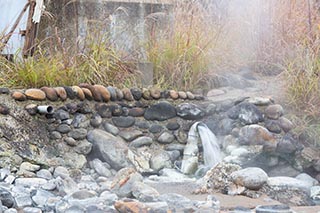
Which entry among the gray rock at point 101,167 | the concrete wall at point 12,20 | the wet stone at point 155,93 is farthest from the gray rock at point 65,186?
the concrete wall at point 12,20

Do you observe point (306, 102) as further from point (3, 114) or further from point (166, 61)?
point (3, 114)

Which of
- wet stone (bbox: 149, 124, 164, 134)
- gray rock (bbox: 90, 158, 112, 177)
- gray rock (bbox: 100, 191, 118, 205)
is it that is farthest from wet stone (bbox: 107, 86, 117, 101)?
gray rock (bbox: 100, 191, 118, 205)

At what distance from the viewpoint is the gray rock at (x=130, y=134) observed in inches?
172

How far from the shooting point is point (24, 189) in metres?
3.08

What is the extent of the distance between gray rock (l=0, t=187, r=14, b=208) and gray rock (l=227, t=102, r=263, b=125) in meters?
2.34

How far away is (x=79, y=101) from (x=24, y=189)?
4.33ft

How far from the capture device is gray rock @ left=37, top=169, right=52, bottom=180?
11.5 ft

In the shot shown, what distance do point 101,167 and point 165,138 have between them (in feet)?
2.46

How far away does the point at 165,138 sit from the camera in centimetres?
454

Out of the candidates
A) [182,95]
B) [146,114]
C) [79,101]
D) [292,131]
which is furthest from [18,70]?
[292,131]

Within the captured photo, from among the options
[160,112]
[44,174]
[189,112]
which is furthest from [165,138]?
[44,174]

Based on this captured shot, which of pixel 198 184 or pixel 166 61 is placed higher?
pixel 166 61

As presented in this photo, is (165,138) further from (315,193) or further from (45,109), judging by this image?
(315,193)

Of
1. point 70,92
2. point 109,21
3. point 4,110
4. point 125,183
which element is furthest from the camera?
point 109,21
